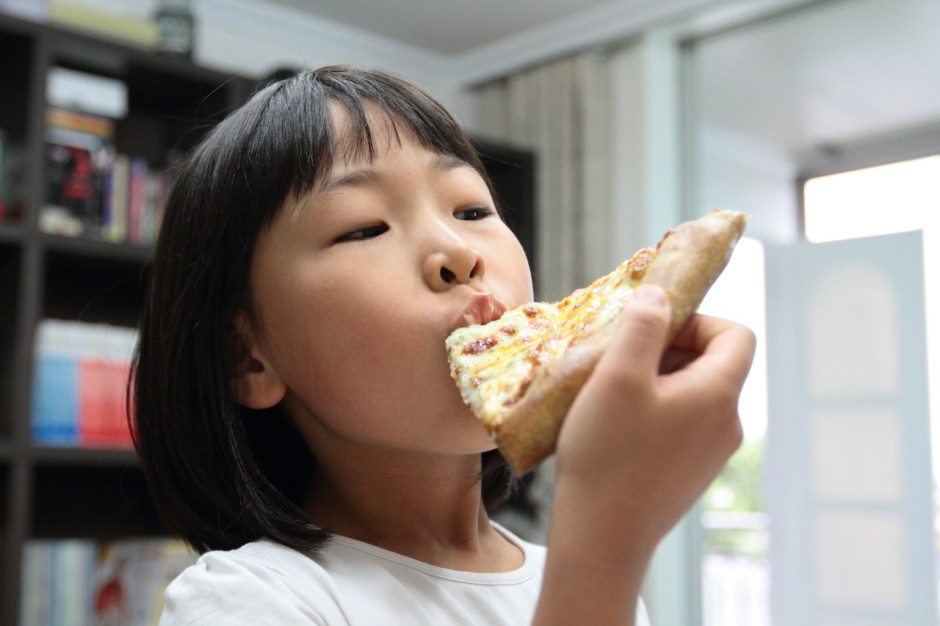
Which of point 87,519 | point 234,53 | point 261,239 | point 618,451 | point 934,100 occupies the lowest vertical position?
point 87,519

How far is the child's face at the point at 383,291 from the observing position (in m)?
0.88

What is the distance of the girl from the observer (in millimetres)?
878

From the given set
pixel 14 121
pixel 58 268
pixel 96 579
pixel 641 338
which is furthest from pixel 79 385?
pixel 641 338

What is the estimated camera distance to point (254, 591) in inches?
32.0

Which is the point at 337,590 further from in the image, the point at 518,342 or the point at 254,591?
the point at 518,342

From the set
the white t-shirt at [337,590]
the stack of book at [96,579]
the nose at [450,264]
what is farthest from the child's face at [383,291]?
the stack of book at [96,579]

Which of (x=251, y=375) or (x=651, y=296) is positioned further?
(x=251, y=375)

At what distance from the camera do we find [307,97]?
1.03m

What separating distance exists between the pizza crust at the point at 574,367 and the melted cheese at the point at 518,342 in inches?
0.8

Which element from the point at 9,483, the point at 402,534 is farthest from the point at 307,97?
the point at 9,483

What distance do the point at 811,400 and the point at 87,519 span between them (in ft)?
7.87

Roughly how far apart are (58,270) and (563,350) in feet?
8.16

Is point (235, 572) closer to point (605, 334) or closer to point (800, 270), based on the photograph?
point (605, 334)

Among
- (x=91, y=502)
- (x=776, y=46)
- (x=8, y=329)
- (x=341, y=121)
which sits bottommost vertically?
(x=91, y=502)
